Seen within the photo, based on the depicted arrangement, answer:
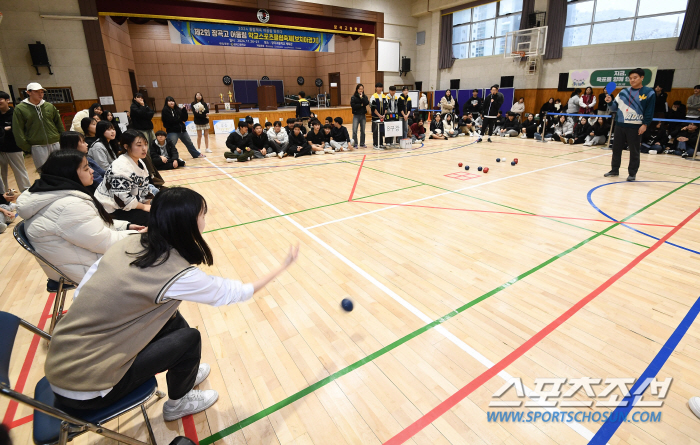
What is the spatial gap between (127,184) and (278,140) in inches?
257

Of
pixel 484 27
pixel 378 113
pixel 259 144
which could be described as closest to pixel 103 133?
pixel 259 144

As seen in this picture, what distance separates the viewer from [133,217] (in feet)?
11.6

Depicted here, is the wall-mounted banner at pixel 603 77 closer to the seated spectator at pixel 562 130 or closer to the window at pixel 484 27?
the seated spectator at pixel 562 130

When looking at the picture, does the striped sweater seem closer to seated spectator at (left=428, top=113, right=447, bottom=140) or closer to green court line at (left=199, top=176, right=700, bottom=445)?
green court line at (left=199, top=176, right=700, bottom=445)

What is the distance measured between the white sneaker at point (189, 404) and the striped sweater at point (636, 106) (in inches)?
282

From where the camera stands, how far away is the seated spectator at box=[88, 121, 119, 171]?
475 cm

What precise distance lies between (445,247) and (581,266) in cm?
127

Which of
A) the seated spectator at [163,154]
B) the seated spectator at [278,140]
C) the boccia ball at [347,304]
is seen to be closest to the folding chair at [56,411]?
the boccia ball at [347,304]

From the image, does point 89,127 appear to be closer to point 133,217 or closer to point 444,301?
point 133,217

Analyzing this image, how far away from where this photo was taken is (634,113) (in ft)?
19.1

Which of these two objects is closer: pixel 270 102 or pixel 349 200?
pixel 349 200

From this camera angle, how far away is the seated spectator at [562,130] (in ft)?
37.0

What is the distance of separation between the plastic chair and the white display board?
58.6 feet

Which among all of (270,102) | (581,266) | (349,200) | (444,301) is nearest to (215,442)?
(444,301)
